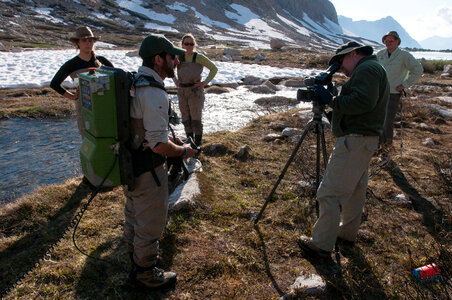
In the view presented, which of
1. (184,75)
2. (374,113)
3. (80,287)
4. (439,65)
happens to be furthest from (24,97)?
(439,65)

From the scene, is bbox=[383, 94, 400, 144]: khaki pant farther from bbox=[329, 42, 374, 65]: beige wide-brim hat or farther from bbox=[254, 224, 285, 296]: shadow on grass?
bbox=[254, 224, 285, 296]: shadow on grass

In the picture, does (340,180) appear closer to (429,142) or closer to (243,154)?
(243,154)

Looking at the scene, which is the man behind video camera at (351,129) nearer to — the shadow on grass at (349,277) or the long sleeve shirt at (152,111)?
the shadow on grass at (349,277)

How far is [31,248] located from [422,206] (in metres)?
5.40

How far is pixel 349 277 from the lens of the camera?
307cm

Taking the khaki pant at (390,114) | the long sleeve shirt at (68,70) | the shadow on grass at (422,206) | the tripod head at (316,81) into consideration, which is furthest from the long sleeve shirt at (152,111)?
the khaki pant at (390,114)

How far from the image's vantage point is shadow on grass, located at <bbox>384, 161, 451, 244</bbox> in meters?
4.02

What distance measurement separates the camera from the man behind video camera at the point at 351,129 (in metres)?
2.92

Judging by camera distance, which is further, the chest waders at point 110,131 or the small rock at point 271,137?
the small rock at point 271,137

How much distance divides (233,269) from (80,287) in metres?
1.53

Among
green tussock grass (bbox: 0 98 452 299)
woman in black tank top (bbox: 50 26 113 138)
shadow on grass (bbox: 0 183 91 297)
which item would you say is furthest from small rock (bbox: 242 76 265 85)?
shadow on grass (bbox: 0 183 91 297)

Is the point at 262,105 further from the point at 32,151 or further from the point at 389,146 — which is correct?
the point at 32,151

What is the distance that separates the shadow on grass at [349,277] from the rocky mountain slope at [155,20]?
3506 cm

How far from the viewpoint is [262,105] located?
13.0 m
